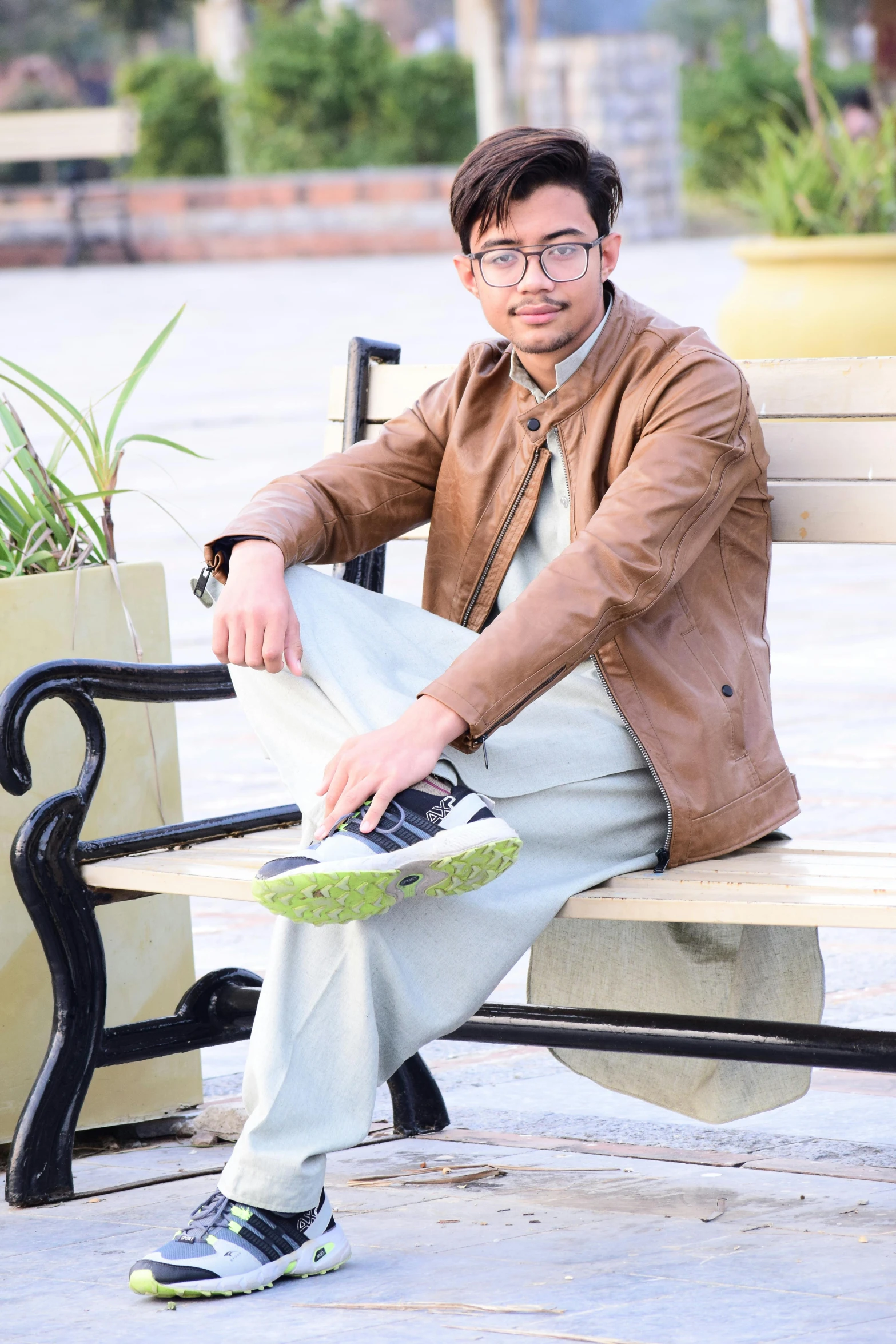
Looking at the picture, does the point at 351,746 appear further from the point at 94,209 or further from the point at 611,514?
the point at 94,209

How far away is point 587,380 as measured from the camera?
2.81 metres

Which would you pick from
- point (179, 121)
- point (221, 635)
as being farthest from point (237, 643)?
point (179, 121)

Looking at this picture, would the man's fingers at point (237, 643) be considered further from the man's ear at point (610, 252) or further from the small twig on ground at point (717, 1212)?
the small twig on ground at point (717, 1212)

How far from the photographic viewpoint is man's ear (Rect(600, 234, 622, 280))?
2834 millimetres

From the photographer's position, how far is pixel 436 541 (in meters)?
3.03

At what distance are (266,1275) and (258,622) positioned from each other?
2.64ft

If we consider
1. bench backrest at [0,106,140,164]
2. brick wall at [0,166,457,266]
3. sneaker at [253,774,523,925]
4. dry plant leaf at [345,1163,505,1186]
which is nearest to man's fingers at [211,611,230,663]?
sneaker at [253,774,523,925]

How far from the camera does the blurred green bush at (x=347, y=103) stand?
96.2ft

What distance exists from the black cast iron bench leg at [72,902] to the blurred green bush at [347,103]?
88.8 feet

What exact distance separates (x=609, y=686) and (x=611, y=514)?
0.23 m

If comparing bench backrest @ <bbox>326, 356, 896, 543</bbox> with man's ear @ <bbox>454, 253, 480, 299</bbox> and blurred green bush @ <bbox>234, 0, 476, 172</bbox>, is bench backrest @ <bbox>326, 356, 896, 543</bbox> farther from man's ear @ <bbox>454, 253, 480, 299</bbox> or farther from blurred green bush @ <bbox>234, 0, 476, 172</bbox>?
blurred green bush @ <bbox>234, 0, 476, 172</bbox>

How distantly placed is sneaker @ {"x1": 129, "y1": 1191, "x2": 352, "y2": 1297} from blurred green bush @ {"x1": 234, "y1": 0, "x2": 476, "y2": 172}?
90.9ft

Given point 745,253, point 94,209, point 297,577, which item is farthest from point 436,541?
point 94,209

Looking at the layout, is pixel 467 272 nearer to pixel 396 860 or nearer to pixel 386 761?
pixel 386 761
